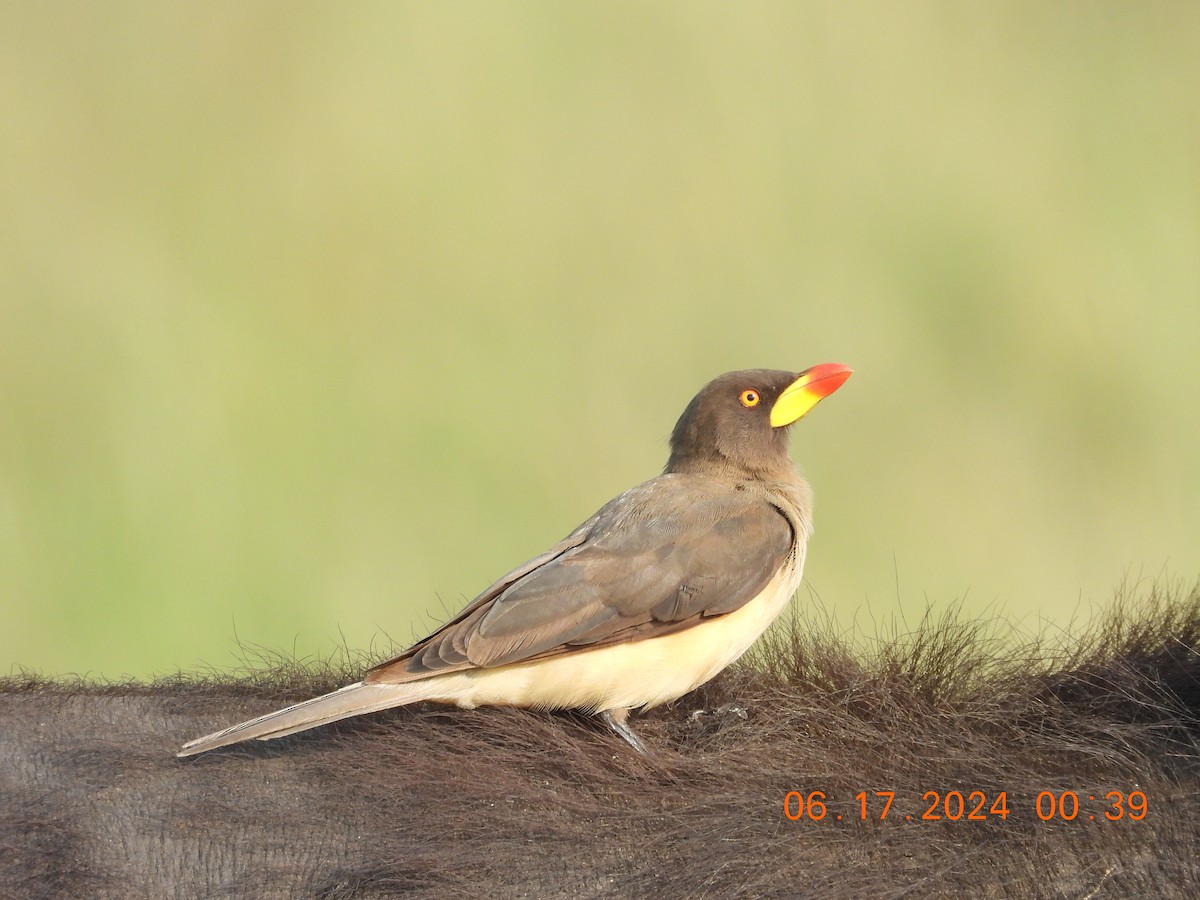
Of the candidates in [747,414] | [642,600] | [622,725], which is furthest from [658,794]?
[747,414]

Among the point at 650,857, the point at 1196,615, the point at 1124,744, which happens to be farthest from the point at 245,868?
the point at 1196,615

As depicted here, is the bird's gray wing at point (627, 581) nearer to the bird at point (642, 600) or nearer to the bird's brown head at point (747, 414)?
the bird at point (642, 600)

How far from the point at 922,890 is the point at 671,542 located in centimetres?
83

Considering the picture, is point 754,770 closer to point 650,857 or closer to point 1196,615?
point 650,857

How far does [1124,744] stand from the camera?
1663mm

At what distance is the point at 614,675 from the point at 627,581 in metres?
0.17

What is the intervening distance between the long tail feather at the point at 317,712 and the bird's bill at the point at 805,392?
0.99 m

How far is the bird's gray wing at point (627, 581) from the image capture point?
1991 millimetres

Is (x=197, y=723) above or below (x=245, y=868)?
above
